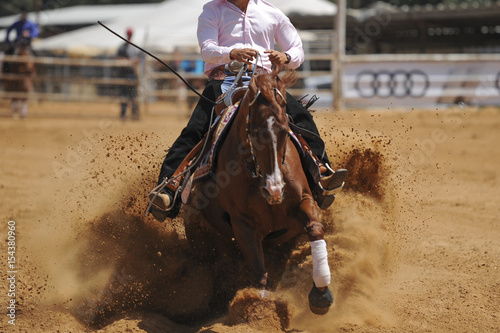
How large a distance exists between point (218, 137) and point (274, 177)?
35.8 inches

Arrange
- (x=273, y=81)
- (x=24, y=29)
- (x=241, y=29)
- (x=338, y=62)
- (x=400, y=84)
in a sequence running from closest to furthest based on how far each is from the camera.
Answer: (x=273, y=81)
(x=241, y=29)
(x=24, y=29)
(x=400, y=84)
(x=338, y=62)

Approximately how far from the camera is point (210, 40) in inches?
181

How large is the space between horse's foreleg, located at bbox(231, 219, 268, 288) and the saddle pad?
44 cm

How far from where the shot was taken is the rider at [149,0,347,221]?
452 cm

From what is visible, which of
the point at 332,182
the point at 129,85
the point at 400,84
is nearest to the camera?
the point at 332,182

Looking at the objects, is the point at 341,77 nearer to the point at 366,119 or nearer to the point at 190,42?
the point at 366,119

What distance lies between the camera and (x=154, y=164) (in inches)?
242

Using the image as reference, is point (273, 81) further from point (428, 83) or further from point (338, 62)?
point (428, 83)

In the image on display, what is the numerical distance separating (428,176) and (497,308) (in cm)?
498

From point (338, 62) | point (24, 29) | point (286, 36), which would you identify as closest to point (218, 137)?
point (286, 36)

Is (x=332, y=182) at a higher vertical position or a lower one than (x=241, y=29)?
lower


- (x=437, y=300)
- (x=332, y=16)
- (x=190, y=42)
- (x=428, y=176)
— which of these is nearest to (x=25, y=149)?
(x=428, y=176)

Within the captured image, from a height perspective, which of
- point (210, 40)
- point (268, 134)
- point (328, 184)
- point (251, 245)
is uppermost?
point (210, 40)

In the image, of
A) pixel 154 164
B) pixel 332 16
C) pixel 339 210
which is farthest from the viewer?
pixel 332 16
